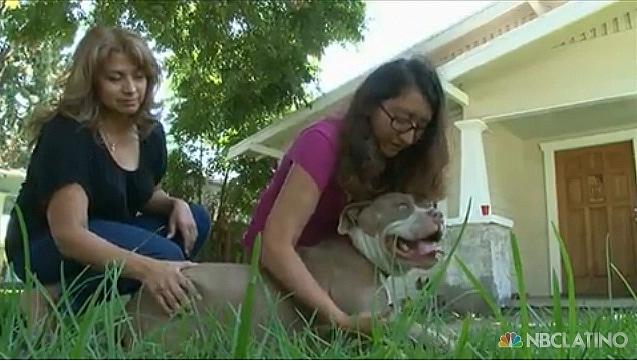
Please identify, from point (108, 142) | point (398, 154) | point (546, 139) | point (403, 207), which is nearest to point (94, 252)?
point (108, 142)

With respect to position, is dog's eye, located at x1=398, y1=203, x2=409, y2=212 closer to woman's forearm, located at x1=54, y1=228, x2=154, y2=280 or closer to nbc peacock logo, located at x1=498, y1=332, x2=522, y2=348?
nbc peacock logo, located at x1=498, y1=332, x2=522, y2=348

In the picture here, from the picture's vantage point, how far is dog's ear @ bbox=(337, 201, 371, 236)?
7.66 feet

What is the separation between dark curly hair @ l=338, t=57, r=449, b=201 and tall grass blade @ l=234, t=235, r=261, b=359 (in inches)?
44.3

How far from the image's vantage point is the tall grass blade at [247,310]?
114 cm

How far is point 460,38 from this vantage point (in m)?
10.2

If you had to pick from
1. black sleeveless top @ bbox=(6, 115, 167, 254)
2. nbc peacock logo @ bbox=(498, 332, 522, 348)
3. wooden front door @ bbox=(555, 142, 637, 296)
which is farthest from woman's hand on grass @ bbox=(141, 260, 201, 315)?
wooden front door @ bbox=(555, 142, 637, 296)

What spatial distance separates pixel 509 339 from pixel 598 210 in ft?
25.0

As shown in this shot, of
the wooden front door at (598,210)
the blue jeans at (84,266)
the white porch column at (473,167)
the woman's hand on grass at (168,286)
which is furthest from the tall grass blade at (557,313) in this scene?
the wooden front door at (598,210)

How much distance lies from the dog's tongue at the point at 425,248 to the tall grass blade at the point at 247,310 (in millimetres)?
1011

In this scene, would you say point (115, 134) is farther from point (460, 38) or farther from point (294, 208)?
point (460, 38)

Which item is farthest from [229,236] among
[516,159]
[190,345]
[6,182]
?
[6,182]

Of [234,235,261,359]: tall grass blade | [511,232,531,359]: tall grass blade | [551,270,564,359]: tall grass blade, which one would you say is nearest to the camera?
[234,235,261,359]: tall grass blade

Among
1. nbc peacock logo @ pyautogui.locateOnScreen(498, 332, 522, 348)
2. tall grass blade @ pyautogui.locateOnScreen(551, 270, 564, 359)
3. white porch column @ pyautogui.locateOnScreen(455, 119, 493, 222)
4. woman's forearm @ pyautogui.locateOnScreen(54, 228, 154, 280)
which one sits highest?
white porch column @ pyautogui.locateOnScreen(455, 119, 493, 222)

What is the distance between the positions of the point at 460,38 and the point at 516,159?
183 cm
